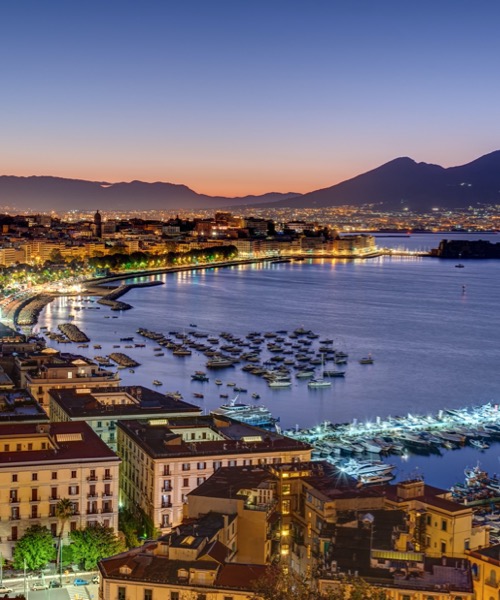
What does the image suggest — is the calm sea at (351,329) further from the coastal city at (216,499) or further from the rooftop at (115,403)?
the rooftop at (115,403)

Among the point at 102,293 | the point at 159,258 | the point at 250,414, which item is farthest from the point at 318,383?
the point at 159,258

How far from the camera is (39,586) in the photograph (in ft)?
25.9

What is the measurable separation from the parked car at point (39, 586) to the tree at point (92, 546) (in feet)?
1.50

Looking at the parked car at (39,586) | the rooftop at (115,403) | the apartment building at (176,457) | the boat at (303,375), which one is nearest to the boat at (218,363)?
the boat at (303,375)

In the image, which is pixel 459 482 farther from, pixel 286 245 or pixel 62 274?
pixel 286 245

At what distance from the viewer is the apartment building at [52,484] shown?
352 inches

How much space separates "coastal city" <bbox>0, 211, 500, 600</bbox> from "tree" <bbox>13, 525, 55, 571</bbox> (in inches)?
0.7

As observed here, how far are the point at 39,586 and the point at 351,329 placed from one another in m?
23.4

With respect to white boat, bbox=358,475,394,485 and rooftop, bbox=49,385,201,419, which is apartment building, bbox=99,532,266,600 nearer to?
rooftop, bbox=49,385,201,419

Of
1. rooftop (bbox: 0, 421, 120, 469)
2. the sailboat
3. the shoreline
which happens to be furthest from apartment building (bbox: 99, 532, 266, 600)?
the shoreline

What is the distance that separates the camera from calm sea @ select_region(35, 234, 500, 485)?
18438 millimetres

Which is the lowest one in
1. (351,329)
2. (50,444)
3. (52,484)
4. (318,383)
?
(351,329)

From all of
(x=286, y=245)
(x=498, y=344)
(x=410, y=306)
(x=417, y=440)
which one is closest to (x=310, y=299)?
(x=410, y=306)

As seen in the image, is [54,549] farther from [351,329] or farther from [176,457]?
[351,329]
